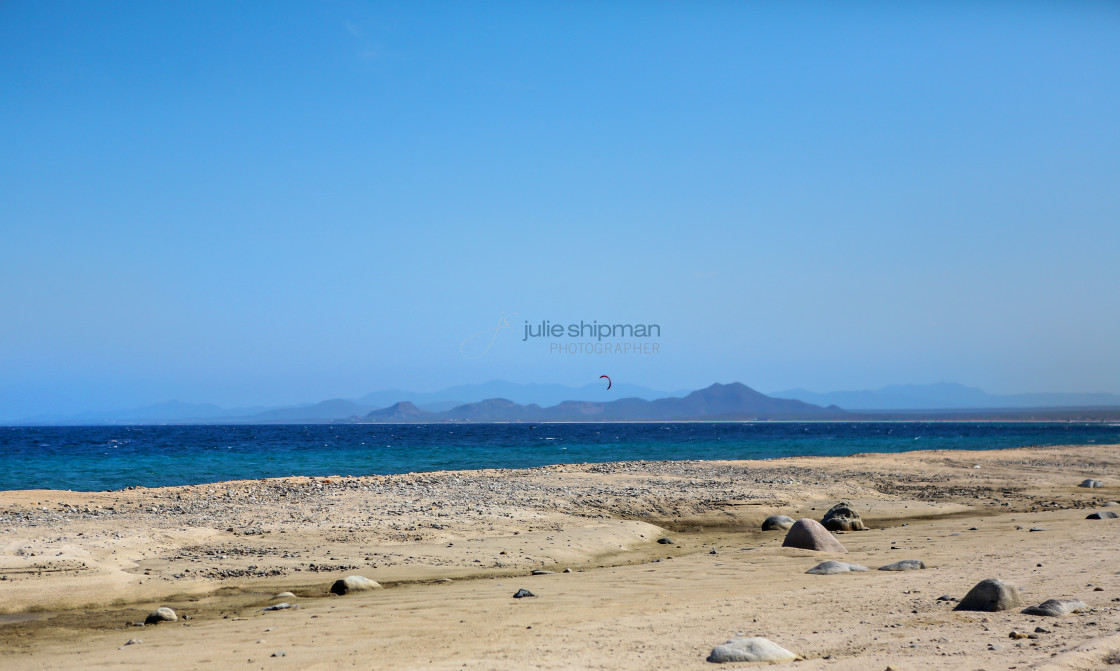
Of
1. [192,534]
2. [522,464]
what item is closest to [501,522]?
[192,534]

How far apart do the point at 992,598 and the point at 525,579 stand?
651cm

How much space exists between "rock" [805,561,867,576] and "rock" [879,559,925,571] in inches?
15.2

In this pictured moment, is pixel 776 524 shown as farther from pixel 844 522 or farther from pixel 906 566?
pixel 906 566

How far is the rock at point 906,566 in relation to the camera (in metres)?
11.8

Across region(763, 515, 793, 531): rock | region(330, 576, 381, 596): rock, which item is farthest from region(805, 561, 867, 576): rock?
region(330, 576, 381, 596): rock

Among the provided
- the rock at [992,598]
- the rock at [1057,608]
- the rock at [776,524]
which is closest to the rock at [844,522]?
the rock at [776,524]

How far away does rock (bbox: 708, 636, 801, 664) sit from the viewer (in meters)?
6.73


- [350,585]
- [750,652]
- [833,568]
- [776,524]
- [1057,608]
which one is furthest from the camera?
[776,524]

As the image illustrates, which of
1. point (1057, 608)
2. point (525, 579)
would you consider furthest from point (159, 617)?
point (1057, 608)

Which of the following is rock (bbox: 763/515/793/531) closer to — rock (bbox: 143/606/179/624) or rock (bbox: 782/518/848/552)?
rock (bbox: 782/518/848/552)

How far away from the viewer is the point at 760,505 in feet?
70.4

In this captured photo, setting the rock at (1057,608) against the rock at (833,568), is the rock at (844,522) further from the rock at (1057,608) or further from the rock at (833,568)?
the rock at (1057,608)

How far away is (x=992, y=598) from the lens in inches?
338

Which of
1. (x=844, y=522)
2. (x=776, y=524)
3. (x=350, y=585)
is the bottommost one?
(x=776, y=524)
